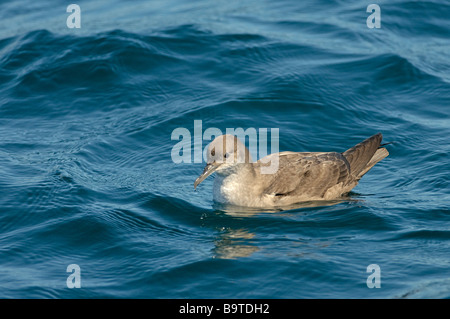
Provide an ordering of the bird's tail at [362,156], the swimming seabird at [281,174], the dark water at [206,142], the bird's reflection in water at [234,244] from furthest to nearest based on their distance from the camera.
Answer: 1. the bird's tail at [362,156]
2. the swimming seabird at [281,174]
3. the bird's reflection in water at [234,244]
4. the dark water at [206,142]

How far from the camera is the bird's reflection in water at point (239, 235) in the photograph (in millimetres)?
7891

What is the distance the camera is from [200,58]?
44.3 ft

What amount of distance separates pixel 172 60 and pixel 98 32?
6.32ft

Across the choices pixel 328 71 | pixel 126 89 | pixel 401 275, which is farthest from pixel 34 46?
pixel 401 275

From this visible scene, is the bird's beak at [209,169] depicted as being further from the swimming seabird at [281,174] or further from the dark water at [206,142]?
the dark water at [206,142]

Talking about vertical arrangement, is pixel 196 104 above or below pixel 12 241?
above

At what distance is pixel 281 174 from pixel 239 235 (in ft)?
4.09

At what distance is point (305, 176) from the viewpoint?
30.3 feet

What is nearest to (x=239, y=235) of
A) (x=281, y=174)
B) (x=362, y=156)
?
(x=281, y=174)

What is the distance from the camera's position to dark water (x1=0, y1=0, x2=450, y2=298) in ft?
24.5

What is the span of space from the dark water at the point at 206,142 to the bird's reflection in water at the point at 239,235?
0.03 m

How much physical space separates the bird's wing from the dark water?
1.13 ft

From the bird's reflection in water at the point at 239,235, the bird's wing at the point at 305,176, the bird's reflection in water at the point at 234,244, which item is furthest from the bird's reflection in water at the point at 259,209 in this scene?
the bird's reflection in water at the point at 234,244
